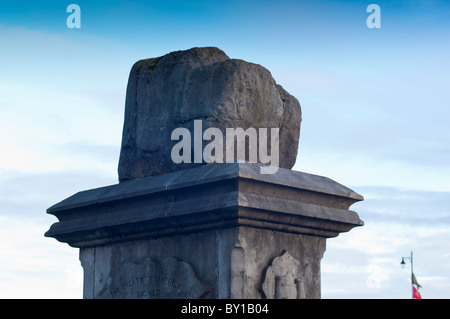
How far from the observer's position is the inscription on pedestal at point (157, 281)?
314 inches

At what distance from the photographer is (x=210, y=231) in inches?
313

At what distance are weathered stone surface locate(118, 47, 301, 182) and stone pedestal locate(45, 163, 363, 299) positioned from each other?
1.50 feet

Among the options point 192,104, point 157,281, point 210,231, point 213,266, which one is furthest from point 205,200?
point 192,104

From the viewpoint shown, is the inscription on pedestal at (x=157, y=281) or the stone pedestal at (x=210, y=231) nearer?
the stone pedestal at (x=210, y=231)

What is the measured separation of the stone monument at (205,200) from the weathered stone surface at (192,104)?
0.03 ft

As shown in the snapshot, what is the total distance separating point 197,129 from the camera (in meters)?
8.34

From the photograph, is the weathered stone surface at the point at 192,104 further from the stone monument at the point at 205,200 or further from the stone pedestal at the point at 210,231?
the stone pedestal at the point at 210,231

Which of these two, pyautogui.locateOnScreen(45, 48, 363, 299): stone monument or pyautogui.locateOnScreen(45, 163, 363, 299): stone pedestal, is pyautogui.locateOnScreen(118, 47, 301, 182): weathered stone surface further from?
pyautogui.locateOnScreen(45, 163, 363, 299): stone pedestal

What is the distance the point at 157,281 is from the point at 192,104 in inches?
66.3

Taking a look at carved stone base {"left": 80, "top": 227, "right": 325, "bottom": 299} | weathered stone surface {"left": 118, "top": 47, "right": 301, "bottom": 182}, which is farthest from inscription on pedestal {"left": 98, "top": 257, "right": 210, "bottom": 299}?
weathered stone surface {"left": 118, "top": 47, "right": 301, "bottom": 182}

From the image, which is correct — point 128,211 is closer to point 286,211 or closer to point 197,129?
point 197,129

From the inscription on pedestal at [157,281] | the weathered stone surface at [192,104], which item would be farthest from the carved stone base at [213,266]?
the weathered stone surface at [192,104]
